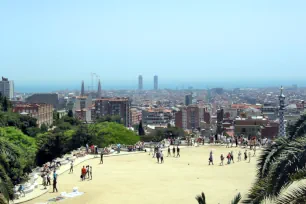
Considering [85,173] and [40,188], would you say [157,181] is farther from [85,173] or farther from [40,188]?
[40,188]

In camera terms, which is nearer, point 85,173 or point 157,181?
point 157,181

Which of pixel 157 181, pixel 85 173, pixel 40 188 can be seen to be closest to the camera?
pixel 40 188

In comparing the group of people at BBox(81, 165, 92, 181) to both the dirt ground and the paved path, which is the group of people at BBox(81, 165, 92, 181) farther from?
the paved path

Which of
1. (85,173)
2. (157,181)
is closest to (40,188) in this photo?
(85,173)

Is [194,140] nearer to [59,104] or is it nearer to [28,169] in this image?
[28,169]

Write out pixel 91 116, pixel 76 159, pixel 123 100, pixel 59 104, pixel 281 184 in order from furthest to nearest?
pixel 59 104 < pixel 91 116 < pixel 123 100 < pixel 76 159 < pixel 281 184

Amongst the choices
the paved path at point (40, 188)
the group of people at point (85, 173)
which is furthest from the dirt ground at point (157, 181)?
the paved path at point (40, 188)

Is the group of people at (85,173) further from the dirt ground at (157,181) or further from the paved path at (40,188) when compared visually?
the paved path at (40,188)

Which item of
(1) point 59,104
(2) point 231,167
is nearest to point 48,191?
(2) point 231,167

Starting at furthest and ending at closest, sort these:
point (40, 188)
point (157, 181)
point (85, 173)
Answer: point (85, 173) < point (157, 181) < point (40, 188)
